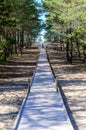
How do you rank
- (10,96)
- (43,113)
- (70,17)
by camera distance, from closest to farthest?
(43,113), (10,96), (70,17)

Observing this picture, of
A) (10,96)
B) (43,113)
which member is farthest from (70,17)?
(43,113)

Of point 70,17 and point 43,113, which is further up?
point 70,17

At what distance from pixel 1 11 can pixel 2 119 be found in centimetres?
1365

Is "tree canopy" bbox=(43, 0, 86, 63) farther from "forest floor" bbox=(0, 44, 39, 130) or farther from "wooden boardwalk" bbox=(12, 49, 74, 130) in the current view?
"wooden boardwalk" bbox=(12, 49, 74, 130)

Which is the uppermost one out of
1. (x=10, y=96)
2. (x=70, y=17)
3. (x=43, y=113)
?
(x=70, y=17)

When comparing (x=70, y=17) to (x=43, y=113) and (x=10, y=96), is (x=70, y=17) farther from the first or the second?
(x=43, y=113)

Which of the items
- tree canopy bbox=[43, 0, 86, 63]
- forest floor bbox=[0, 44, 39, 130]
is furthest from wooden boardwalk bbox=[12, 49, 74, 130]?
tree canopy bbox=[43, 0, 86, 63]

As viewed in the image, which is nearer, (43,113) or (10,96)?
(43,113)

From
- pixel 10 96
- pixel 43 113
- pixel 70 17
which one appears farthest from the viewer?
pixel 70 17

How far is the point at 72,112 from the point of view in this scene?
594 inches

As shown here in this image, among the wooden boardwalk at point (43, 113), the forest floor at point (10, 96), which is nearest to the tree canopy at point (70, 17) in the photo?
the forest floor at point (10, 96)

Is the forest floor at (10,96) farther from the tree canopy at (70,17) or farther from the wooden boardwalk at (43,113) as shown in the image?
the tree canopy at (70,17)

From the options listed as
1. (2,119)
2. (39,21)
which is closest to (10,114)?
(2,119)

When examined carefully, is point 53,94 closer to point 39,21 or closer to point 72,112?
point 72,112
